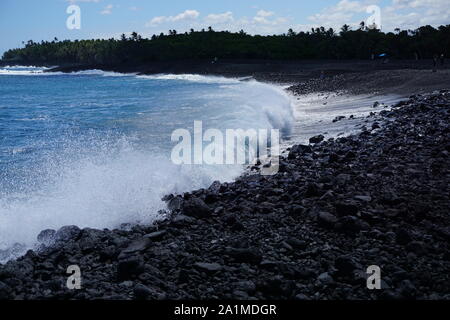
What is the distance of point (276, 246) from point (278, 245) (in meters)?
0.03

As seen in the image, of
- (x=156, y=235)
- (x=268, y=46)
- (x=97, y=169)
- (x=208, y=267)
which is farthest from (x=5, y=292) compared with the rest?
(x=268, y=46)

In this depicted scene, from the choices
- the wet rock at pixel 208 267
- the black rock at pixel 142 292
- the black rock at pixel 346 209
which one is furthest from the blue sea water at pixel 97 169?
the black rock at pixel 346 209

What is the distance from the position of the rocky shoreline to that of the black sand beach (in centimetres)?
1

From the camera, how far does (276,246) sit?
4957 millimetres

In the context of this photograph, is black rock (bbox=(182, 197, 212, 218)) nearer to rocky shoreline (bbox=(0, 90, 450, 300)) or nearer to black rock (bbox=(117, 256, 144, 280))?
rocky shoreline (bbox=(0, 90, 450, 300))

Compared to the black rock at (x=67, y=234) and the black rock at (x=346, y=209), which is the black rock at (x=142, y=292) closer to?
the black rock at (x=67, y=234)

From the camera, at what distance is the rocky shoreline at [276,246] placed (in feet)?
13.6

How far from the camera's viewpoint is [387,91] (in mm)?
22938

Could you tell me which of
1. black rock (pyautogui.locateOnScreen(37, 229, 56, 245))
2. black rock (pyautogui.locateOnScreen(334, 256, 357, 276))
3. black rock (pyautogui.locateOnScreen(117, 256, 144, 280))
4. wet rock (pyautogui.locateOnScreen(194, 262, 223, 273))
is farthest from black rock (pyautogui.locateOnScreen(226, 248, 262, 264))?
black rock (pyautogui.locateOnScreen(37, 229, 56, 245))

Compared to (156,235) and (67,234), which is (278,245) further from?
(67,234)

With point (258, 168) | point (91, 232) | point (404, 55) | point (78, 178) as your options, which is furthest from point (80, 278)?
point (404, 55)

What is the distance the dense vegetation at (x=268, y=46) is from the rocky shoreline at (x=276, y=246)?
57204mm
